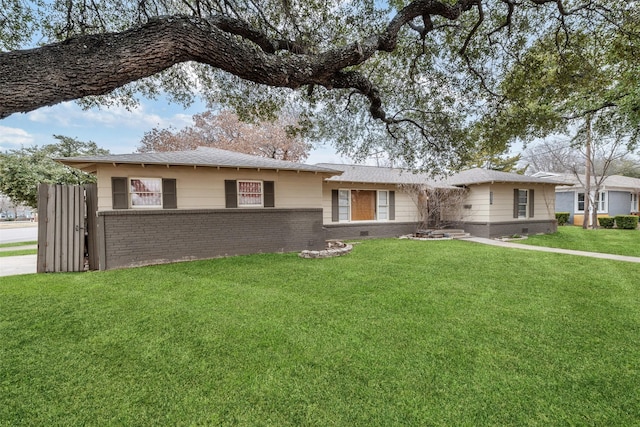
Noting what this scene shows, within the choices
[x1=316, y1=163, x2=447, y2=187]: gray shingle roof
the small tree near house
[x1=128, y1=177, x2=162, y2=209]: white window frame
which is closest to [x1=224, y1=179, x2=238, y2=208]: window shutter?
[x1=128, y1=177, x2=162, y2=209]: white window frame

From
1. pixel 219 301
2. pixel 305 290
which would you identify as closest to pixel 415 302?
pixel 305 290

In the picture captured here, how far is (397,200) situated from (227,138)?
620 inches

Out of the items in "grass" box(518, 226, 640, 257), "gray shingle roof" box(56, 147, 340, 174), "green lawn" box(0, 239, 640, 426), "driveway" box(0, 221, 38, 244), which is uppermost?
"gray shingle roof" box(56, 147, 340, 174)

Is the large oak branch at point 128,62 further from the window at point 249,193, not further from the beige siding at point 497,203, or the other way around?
the beige siding at point 497,203

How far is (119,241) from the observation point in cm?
734

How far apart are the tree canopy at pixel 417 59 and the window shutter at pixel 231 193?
8.14 feet

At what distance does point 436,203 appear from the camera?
1367cm

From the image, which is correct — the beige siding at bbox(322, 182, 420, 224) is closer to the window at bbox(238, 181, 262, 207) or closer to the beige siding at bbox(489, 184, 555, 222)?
the beige siding at bbox(489, 184, 555, 222)

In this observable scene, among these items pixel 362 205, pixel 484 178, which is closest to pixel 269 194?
pixel 362 205

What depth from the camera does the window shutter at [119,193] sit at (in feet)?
24.1

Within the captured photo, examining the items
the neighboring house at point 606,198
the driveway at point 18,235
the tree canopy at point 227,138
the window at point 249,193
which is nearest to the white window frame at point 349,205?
the window at point 249,193

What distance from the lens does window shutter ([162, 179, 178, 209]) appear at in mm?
7934

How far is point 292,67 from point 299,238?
6923 mm

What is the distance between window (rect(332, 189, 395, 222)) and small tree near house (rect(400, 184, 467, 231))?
3.54 feet
